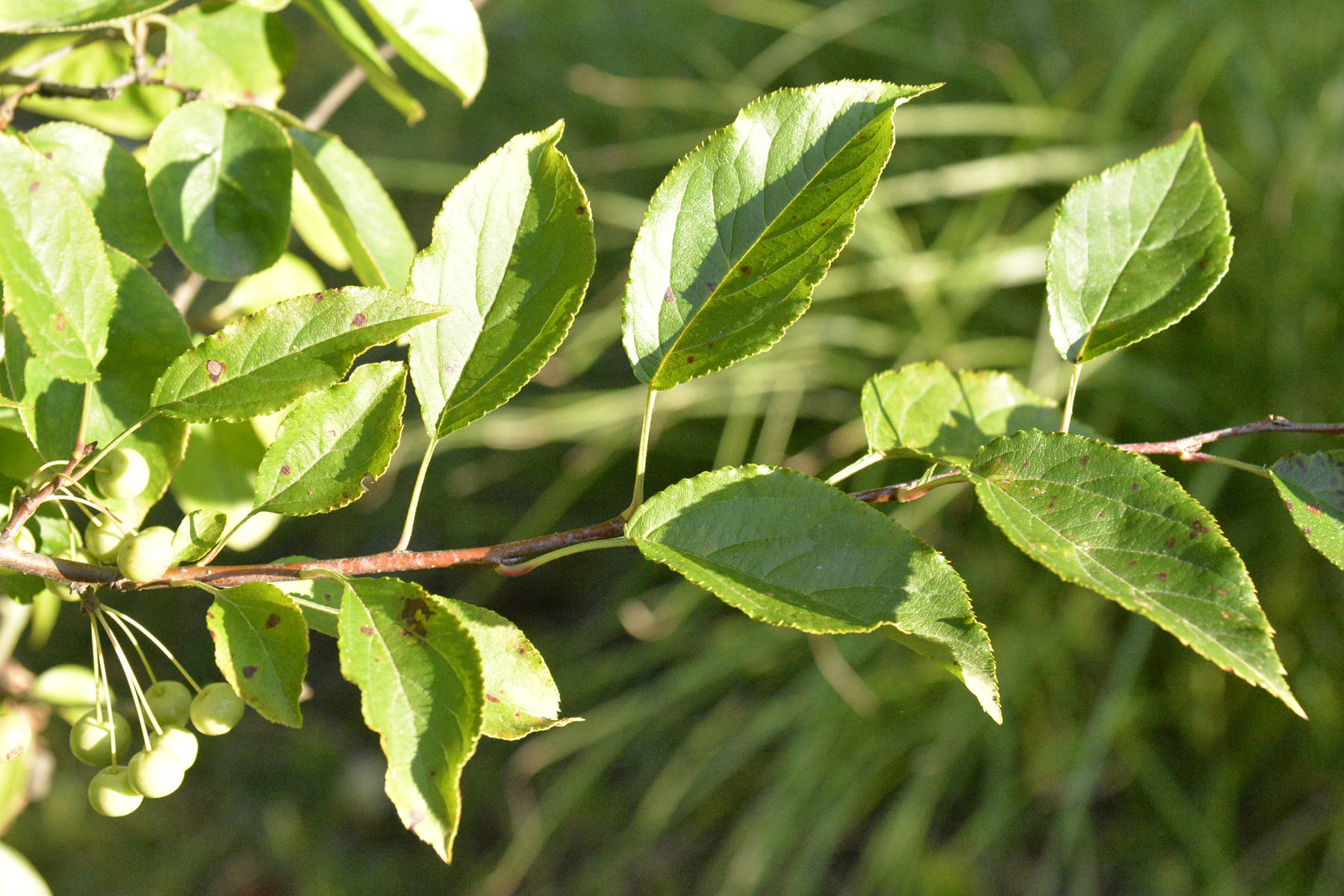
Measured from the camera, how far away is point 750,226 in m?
0.42

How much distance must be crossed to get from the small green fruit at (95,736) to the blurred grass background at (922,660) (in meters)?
1.18

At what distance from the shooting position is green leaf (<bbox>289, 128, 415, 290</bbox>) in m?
0.57

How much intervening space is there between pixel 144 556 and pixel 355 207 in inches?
11.2

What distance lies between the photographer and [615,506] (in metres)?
2.22

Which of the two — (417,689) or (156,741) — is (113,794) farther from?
(417,689)

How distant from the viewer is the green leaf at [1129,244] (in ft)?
1.53

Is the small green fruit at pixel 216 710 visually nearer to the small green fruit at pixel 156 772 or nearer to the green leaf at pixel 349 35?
the small green fruit at pixel 156 772

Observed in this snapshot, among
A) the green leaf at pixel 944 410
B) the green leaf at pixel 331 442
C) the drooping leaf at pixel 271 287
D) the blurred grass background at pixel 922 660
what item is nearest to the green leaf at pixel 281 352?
the green leaf at pixel 331 442

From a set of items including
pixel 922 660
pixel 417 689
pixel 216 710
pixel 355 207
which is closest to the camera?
pixel 417 689

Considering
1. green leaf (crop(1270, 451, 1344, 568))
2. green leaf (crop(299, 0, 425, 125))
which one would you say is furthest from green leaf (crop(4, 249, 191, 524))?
green leaf (crop(1270, 451, 1344, 568))

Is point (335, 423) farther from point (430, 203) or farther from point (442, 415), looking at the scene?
point (430, 203)

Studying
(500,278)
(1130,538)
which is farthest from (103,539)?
(1130,538)

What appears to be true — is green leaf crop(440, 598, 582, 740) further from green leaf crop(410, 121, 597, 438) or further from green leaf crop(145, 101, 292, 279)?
green leaf crop(145, 101, 292, 279)

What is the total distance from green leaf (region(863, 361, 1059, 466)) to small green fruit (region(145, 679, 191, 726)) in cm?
39
